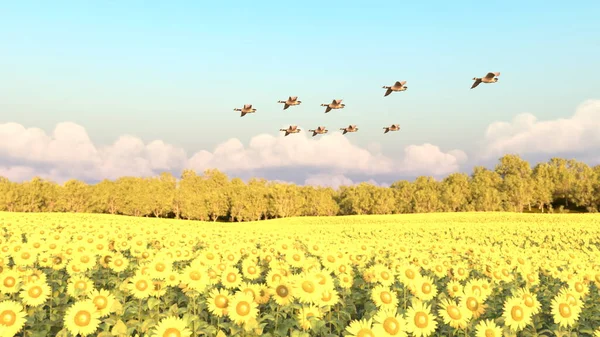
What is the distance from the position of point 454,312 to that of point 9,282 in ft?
20.5

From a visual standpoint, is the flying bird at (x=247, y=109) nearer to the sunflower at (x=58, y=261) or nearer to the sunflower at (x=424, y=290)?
the sunflower at (x=58, y=261)

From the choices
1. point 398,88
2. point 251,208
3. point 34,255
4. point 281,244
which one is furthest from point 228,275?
point 251,208

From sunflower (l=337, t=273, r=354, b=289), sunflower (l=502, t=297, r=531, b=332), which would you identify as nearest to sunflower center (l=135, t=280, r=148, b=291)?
sunflower (l=337, t=273, r=354, b=289)

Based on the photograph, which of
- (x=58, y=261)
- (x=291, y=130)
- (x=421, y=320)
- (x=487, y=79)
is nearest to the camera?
(x=421, y=320)

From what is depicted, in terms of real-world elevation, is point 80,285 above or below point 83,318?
above

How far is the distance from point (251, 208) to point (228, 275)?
362 ft

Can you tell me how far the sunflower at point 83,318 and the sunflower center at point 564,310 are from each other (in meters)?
5.86

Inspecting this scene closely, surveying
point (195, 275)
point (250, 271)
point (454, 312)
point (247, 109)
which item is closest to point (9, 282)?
point (195, 275)

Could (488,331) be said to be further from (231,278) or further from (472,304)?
(231,278)

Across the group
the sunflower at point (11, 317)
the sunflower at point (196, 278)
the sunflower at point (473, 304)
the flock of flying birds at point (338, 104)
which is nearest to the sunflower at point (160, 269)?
the sunflower at point (196, 278)

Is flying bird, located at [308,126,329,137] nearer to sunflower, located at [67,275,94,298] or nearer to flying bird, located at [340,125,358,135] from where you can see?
flying bird, located at [340,125,358,135]

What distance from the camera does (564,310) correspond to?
18.2 ft

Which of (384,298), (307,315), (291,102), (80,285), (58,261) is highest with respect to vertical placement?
(291,102)

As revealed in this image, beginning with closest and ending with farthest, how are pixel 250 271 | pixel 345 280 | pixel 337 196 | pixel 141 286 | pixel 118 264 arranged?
pixel 141 286
pixel 345 280
pixel 250 271
pixel 118 264
pixel 337 196
